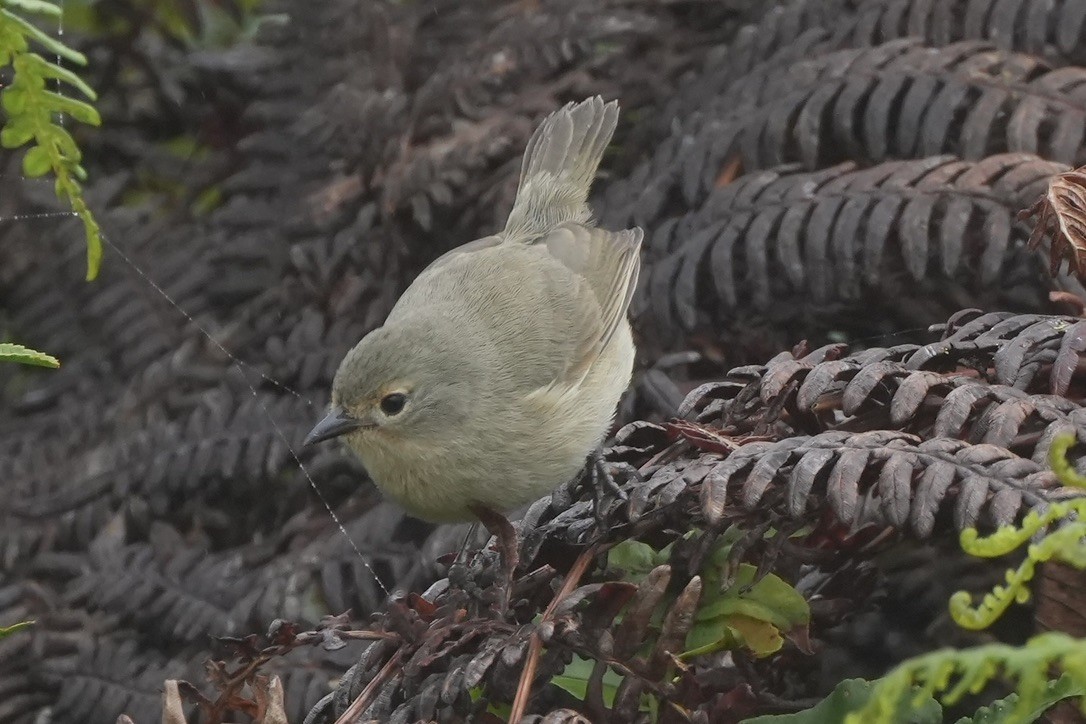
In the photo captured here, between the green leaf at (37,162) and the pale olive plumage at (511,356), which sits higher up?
the green leaf at (37,162)

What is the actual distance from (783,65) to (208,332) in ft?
6.29

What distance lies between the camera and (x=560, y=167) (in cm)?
362

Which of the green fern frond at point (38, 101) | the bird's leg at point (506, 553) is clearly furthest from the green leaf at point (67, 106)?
the bird's leg at point (506, 553)

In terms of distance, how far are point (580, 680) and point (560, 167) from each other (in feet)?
6.69

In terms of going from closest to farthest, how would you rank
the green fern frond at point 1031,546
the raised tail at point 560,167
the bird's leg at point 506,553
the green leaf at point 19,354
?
1. the green fern frond at point 1031,546
2. the green leaf at point 19,354
3. the bird's leg at point 506,553
4. the raised tail at point 560,167

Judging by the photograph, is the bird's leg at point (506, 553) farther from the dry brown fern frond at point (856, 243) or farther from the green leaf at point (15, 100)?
the dry brown fern frond at point (856, 243)

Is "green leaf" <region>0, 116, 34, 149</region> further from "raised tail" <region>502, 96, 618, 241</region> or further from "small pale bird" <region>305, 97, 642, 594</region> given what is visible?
"raised tail" <region>502, 96, 618, 241</region>

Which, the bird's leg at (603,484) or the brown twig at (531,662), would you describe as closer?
the brown twig at (531,662)

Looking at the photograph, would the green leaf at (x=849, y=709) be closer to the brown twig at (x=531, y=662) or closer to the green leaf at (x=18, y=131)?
the brown twig at (x=531, y=662)

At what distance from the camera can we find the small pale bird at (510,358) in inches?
118

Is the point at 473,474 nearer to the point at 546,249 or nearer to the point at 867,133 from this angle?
the point at 546,249

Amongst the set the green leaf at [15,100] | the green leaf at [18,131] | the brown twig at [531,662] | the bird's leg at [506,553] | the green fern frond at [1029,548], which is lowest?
the bird's leg at [506,553]

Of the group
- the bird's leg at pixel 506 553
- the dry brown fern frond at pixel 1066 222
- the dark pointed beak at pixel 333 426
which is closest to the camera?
the bird's leg at pixel 506 553

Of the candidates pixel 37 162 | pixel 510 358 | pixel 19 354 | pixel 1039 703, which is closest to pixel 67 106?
pixel 37 162
